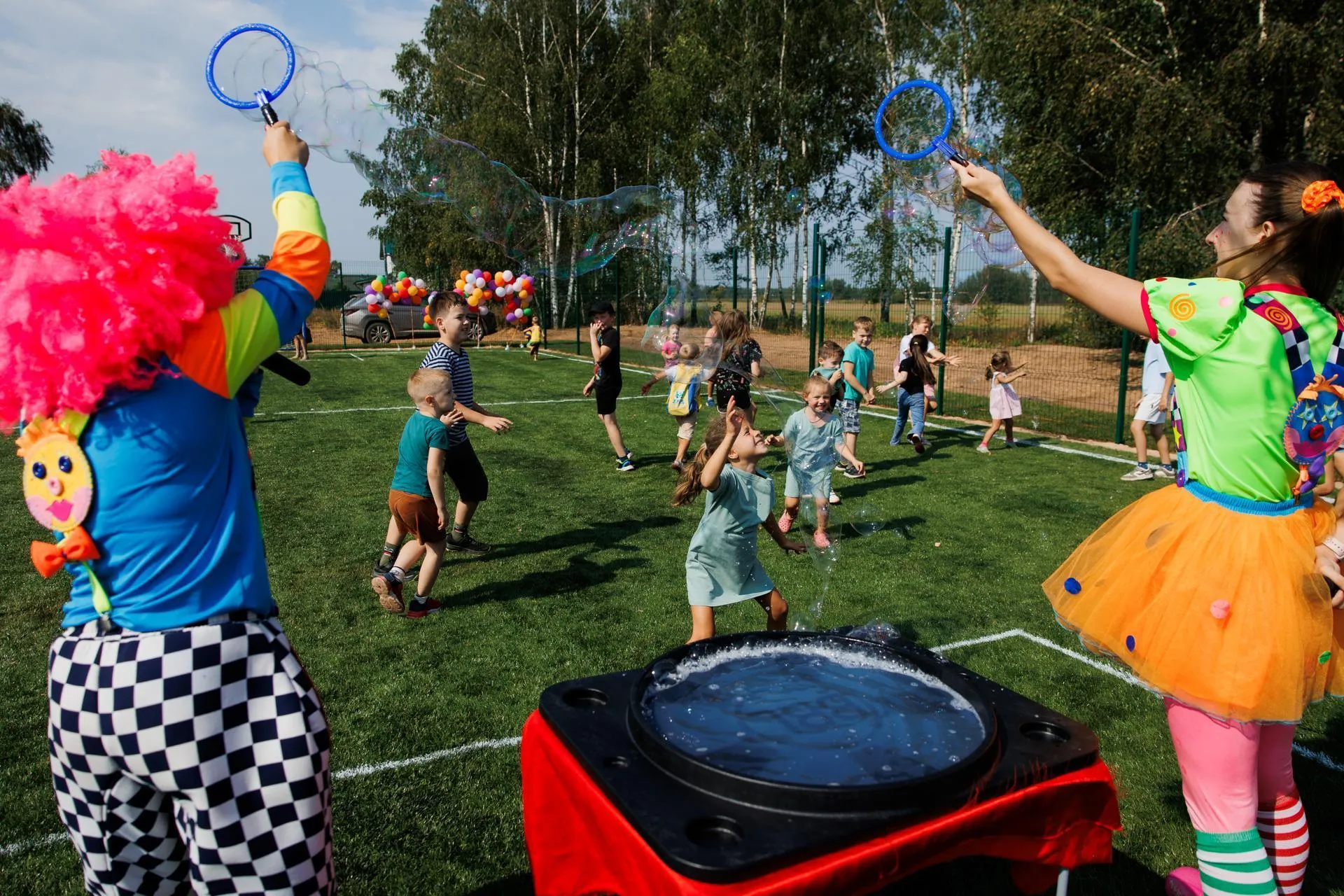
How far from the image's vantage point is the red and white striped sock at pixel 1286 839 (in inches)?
96.8

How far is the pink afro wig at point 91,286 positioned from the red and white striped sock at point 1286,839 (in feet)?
9.75

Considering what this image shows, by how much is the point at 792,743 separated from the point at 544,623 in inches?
137

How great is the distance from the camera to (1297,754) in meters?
3.92

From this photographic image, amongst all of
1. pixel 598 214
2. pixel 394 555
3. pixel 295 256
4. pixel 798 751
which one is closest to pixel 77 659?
pixel 295 256

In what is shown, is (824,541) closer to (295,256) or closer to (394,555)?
(394,555)

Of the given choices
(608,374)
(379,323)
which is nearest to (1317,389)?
(608,374)

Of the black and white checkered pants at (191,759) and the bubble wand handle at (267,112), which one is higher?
the bubble wand handle at (267,112)

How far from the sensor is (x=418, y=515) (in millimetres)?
5605

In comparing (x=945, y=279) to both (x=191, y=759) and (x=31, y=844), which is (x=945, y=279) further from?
(x=191, y=759)

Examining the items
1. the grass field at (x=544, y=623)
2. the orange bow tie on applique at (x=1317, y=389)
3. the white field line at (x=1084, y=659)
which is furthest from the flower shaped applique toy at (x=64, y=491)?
the white field line at (x=1084, y=659)

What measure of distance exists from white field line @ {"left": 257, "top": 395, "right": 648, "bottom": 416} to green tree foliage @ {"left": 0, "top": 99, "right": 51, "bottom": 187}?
3380 centimetres

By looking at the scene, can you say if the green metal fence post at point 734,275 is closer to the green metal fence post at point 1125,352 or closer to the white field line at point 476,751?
the green metal fence post at point 1125,352

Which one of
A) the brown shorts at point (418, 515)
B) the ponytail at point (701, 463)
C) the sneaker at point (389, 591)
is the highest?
the ponytail at point (701, 463)

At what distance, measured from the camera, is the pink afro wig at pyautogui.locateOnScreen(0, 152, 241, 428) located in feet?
5.64
